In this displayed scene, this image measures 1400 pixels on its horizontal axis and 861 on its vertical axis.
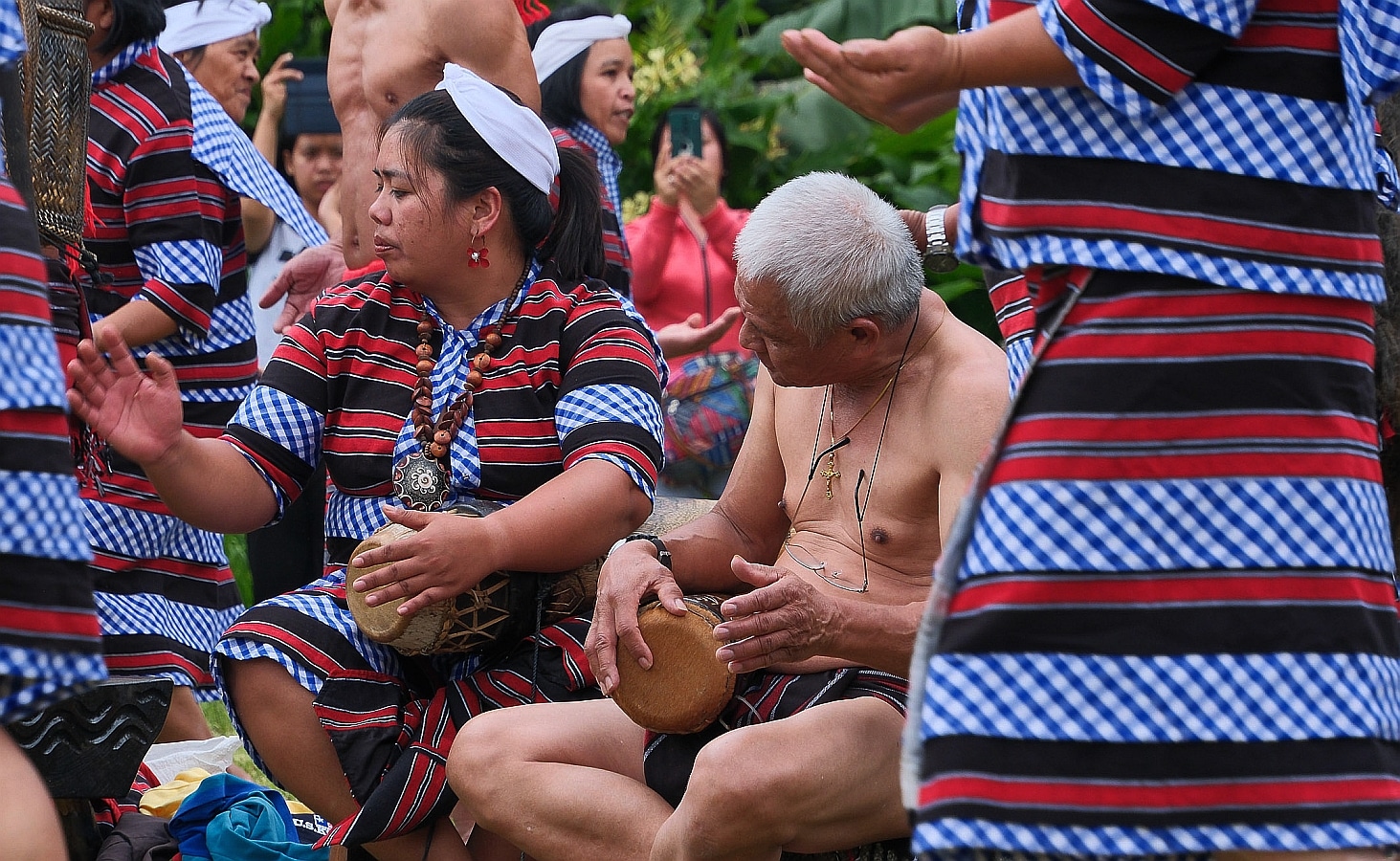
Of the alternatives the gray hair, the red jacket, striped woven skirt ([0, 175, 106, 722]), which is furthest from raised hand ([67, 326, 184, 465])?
the red jacket

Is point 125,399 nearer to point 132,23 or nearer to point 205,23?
point 132,23

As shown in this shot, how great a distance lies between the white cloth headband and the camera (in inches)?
142

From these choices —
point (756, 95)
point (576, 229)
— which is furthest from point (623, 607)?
point (756, 95)

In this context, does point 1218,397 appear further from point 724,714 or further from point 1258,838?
point 724,714

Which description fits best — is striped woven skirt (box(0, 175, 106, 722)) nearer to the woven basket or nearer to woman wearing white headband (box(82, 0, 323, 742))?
the woven basket

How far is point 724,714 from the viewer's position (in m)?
3.00

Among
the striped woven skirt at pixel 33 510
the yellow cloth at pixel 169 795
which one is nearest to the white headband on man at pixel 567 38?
the yellow cloth at pixel 169 795

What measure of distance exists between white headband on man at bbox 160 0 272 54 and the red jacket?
1.78 meters

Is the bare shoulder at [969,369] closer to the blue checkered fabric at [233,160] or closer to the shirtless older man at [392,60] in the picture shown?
the shirtless older man at [392,60]

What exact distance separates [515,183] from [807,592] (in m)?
1.47

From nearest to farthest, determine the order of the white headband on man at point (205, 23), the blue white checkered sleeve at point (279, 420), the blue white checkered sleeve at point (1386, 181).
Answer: the blue white checkered sleeve at point (1386, 181), the blue white checkered sleeve at point (279, 420), the white headband on man at point (205, 23)

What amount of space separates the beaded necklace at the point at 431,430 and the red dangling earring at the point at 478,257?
4.5 inches

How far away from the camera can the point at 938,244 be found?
3.10 meters

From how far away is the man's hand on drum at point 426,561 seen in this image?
309cm
